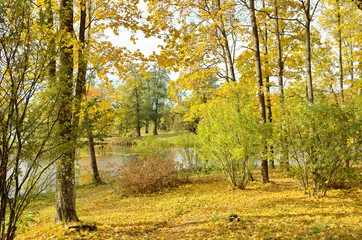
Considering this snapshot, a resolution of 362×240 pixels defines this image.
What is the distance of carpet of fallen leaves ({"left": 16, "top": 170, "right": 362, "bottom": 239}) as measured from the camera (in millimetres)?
3947

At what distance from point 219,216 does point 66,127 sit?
3.35 m

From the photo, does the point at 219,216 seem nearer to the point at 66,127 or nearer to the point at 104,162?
the point at 66,127

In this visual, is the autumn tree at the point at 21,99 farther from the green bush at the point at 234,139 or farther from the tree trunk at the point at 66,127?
the green bush at the point at 234,139

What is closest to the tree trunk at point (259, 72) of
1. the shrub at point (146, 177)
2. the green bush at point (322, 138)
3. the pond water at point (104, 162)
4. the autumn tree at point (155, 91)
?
the green bush at point (322, 138)

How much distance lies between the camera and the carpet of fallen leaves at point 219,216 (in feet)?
13.0

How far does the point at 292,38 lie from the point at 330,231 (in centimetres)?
879

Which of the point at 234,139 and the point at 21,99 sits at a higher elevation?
the point at 21,99

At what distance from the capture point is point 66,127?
3.95 m

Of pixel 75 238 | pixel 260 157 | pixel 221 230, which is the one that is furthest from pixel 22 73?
pixel 260 157

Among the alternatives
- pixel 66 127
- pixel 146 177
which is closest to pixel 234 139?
pixel 146 177

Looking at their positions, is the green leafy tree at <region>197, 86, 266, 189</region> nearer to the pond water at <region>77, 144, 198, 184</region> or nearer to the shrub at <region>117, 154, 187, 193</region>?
the shrub at <region>117, 154, 187, 193</region>

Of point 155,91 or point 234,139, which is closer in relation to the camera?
point 234,139

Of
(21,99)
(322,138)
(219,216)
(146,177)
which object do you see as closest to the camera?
(21,99)

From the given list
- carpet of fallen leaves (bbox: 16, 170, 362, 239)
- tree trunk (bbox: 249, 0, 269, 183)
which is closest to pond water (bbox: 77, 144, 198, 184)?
carpet of fallen leaves (bbox: 16, 170, 362, 239)
